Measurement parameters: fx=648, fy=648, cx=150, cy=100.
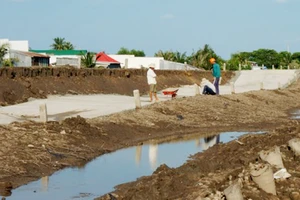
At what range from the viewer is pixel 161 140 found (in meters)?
22.8

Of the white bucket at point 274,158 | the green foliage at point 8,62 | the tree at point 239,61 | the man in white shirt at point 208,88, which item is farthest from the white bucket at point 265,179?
the tree at point 239,61

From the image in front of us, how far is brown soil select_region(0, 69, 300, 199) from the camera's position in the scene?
1195cm

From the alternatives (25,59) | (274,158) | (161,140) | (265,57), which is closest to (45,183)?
(274,158)

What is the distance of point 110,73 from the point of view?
1923 inches

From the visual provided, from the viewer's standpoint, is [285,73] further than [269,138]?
Yes

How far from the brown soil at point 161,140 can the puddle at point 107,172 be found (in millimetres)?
427

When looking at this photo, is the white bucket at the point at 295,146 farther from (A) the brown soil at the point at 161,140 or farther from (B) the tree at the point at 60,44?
(B) the tree at the point at 60,44

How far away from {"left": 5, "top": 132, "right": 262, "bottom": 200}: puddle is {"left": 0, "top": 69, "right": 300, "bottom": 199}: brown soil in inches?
16.8

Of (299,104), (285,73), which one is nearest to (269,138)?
(299,104)

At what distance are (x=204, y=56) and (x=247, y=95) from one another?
1767 inches

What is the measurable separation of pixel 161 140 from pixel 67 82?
1998 cm

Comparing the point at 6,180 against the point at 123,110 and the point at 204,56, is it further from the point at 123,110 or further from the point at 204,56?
the point at 204,56

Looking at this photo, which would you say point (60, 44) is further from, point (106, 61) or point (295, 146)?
point (295, 146)

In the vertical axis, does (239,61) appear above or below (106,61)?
below
